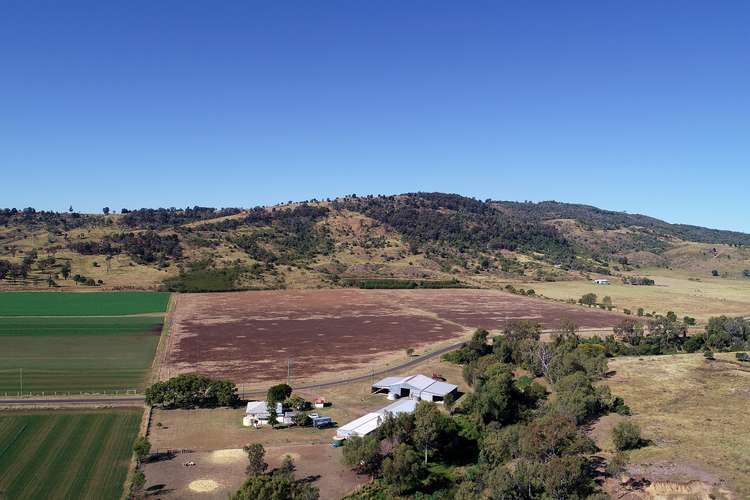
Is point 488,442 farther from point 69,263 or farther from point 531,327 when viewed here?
point 69,263

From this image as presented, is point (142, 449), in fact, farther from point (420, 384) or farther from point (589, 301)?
point (589, 301)

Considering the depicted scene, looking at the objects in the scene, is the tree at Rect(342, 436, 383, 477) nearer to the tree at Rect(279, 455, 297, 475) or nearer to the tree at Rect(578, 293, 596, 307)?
the tree at Rect(279, 455, 297, 475)

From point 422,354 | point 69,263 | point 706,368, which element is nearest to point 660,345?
point 706,368

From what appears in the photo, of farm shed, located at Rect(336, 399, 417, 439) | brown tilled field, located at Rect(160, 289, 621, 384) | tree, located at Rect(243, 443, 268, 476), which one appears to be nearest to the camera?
Answer: tree, located at Rect(243, 443, 268, 476)

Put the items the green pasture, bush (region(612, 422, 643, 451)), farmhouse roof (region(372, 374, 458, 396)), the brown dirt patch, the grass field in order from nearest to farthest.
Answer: the grass field → the brown dirt patch → bush (region(612, 422, 643, 451)) → farmhouse roof (region(372, 374, 458, 396)) → the green pasture

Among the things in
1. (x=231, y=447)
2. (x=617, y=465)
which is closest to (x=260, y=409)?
(x=231, y=447)

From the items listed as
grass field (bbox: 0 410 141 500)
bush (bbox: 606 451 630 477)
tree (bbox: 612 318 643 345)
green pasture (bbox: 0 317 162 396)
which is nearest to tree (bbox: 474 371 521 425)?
bush (bbox: 606 451 630 477)

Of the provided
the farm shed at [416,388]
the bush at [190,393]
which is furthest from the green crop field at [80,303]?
the farm shed at [416,388]
